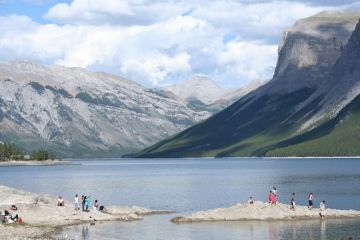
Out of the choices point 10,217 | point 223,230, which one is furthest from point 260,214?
point 10,217

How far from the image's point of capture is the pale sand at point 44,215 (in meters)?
104

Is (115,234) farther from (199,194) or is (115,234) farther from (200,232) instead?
(199,194)

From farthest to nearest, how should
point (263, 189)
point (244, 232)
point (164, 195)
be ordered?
point (263, 189)
point (164, 195)
point (244, 232)

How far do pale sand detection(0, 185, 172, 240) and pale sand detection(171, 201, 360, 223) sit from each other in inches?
505

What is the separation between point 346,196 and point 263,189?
35.6 meters

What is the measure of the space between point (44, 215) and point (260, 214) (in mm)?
37211

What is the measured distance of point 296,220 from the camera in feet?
391

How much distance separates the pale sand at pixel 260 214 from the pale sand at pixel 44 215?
12824mm

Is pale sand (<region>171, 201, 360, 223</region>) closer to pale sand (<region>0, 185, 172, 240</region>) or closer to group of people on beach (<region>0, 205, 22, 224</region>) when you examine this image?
pale sand (<region>0, 185, 172, 240</region>)

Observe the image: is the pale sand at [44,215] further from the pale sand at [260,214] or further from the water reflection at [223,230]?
the pale sand at [260,214]

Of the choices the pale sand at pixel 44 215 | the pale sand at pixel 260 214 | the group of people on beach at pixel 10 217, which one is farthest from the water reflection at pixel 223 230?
the group of people on beach at pixel 10 217

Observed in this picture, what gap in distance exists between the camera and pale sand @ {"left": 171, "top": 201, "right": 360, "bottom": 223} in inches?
4756

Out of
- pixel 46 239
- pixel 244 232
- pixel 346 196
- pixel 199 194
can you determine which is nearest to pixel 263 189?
pixel 199 194

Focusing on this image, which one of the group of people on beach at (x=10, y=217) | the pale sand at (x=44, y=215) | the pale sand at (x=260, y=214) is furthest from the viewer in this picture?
the pale sand at (x=260, y=214)
